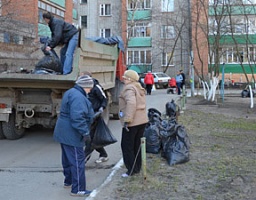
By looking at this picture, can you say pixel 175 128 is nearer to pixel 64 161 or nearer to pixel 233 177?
pixel 233 177

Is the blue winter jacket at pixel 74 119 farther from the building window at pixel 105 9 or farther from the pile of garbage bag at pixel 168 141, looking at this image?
the building window at pixel 105 9

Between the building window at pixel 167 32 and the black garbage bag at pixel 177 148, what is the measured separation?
41069mm

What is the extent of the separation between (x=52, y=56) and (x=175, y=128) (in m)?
3.11

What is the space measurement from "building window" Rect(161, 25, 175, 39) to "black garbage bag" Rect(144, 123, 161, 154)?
40.6 metres

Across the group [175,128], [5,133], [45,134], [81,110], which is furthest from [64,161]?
[45,134]

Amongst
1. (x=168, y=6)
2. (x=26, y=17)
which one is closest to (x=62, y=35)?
(x=26, y=17)

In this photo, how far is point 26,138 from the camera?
31.3 feet

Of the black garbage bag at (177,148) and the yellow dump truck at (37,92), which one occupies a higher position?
the yellow dump truck at (37,92)

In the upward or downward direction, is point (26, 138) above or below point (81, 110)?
below

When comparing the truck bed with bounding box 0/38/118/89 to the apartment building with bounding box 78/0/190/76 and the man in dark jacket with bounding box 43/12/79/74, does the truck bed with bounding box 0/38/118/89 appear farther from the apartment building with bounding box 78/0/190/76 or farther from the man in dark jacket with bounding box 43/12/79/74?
the apartment building with bounding box 78/0/190/76

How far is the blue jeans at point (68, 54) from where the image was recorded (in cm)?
778

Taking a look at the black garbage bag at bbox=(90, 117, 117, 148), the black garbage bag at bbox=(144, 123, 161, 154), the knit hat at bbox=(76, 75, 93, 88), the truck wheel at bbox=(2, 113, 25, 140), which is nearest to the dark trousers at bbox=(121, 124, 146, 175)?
the black garbage bag at bbox=(90, 117, 117, 148)

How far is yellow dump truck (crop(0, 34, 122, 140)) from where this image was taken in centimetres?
771

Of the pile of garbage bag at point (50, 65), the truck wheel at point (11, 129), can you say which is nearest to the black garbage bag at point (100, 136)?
the pile of garbage bag at point (50, 65)
